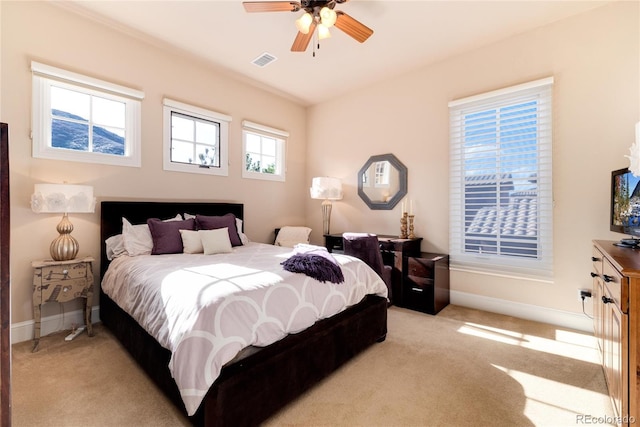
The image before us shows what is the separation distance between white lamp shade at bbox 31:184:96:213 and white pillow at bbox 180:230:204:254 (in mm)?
835

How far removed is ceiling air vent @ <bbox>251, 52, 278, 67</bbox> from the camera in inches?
136

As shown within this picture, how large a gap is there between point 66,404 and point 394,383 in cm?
200

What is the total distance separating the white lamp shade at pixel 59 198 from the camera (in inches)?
91.2

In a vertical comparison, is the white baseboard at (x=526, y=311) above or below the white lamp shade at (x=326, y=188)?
below

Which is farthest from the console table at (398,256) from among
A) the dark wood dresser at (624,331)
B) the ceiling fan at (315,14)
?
the ceiling fan at (315,14)

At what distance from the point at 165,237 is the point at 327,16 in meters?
2.46

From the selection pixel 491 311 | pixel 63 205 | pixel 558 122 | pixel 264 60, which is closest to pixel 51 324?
pixel 63 205

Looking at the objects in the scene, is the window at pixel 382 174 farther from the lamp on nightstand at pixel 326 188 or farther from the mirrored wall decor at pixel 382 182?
the lamp on nightstand at pixel 326 188

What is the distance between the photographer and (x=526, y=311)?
2996 millimetres

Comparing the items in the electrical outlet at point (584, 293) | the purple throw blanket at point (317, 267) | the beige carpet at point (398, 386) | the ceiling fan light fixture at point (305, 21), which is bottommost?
the beige carpet at point (398, 386)

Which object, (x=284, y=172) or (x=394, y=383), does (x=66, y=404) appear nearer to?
(x=394, y=383)

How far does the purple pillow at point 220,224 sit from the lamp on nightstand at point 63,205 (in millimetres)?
974

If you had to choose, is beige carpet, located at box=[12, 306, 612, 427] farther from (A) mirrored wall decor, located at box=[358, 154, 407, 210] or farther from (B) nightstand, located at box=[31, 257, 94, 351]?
(A) mirrored wall decor, located at box=[358, 154, 407, 210]

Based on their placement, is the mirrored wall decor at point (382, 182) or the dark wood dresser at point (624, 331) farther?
the mirrored wall decor at point (382, 182)
